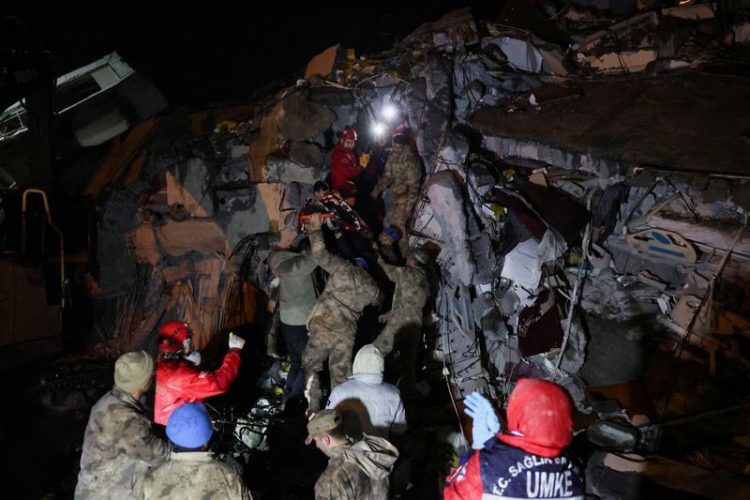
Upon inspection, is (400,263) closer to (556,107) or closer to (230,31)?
(556,107)

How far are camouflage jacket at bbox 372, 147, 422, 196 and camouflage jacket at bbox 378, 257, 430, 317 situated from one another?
5.79 feet

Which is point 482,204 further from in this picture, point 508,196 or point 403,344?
point 403,344

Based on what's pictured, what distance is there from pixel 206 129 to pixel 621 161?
7131 millimetres

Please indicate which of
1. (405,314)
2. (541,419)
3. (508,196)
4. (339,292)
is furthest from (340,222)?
(541,419)

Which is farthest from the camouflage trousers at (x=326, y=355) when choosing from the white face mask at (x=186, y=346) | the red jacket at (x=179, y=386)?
the white face mask at (x=186, y=346)

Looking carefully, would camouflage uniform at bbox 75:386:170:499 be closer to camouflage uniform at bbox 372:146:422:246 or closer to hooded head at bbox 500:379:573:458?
hooded head at bbox 500:379:573:458

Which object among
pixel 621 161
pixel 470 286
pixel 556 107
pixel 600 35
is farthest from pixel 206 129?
pixel 600 35

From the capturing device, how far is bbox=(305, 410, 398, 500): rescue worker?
3396 mm

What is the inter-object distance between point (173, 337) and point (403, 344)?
9.50ft

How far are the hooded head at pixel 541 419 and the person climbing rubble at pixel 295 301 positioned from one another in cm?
380

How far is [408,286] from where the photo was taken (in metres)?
6.33

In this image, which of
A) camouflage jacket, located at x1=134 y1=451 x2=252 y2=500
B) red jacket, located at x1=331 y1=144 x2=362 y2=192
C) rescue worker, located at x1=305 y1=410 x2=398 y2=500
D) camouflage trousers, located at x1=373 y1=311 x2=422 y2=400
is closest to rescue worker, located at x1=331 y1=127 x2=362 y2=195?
red jacket, located at x1=331 y1=144 x2=362 y2=192

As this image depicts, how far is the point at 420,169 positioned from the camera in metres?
7.73

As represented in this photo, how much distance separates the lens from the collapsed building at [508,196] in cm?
680
